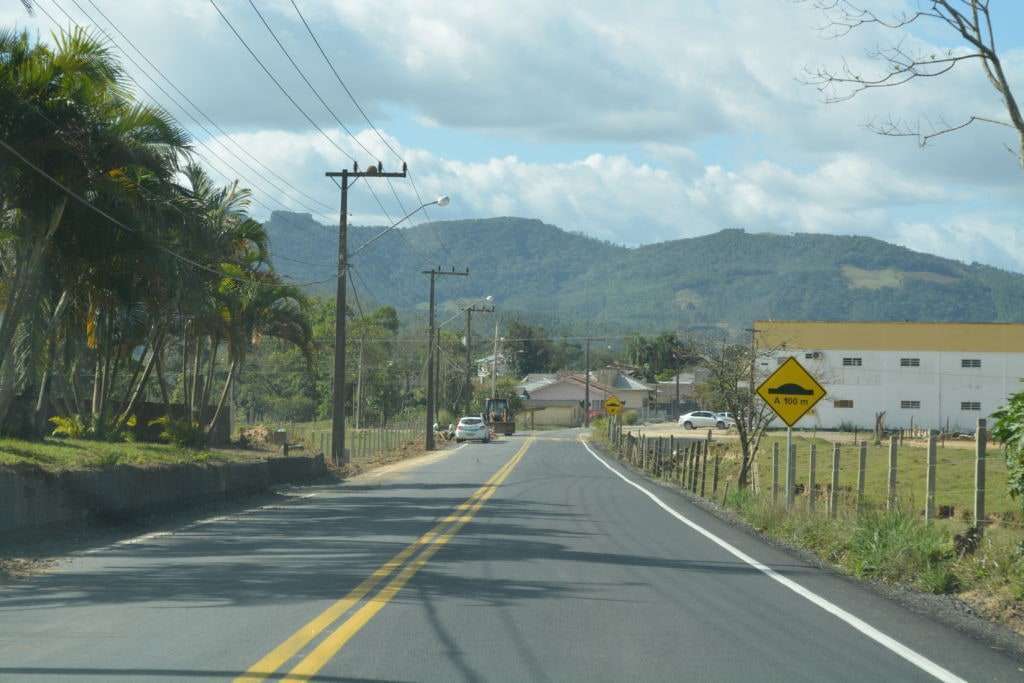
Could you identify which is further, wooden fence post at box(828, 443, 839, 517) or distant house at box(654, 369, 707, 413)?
distant house at box(654, 369, 707, 413)

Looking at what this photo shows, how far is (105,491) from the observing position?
18031mm

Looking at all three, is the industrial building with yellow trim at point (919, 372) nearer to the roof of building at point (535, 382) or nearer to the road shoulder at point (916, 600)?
the roof of building at point (535, 382)

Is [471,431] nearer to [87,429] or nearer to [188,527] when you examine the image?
[87,429]

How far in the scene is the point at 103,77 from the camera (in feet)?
66.5

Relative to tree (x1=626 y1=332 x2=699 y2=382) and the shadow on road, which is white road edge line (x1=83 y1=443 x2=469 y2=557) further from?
tree (x1=626 y1=332 x2=699 y2=382)

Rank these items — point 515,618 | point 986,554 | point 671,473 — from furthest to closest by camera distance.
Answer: point 671,473 < point 986,554 < point 515,618

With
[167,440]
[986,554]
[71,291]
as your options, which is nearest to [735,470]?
[167,440]

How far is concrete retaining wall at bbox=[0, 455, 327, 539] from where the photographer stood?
Result: 50.5ft

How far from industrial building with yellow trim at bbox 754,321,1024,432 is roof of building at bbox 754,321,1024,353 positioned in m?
0.07

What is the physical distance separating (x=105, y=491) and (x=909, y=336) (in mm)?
78942

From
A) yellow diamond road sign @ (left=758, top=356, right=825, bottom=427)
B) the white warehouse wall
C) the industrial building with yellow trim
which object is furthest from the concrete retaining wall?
the white warehouse wall

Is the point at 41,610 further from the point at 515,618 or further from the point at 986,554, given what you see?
the point at 986,554

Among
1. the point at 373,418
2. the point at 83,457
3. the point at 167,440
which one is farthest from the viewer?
the point at 373,418

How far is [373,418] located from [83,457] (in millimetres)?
82124
